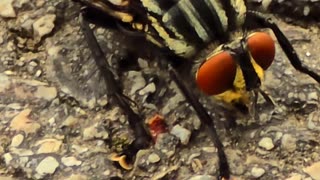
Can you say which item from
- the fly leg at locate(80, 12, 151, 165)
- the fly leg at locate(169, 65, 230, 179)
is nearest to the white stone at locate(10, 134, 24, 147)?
the fly leg at locate(80, 12, 151, 165)

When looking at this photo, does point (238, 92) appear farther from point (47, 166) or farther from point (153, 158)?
point (47, 166)

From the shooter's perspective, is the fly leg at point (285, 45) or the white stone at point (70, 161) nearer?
the white stone at point (70, 161)

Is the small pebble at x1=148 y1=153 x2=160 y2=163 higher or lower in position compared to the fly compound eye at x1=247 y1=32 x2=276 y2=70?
lower

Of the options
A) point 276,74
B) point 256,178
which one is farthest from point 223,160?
point 276,74

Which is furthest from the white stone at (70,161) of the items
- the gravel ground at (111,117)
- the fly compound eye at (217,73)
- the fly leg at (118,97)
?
the fly compound eye at (217,73)

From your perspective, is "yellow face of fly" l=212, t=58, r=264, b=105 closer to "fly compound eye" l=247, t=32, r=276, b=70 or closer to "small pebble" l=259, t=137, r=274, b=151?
"fly compound eye" l=247, t=32, r=276, b=70

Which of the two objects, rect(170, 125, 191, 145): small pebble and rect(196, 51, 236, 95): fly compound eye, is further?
rect(170, 125, 191, 145): small pebble

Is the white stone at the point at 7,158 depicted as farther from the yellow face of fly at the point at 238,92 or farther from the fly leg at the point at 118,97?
the yellow face of fly at the point at 238,92

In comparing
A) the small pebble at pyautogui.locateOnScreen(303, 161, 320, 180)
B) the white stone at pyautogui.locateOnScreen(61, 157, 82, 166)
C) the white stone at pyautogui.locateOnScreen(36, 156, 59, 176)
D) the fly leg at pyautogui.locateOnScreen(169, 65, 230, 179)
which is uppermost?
the white stone at pyautogui.locateOnScreen(36, 156, 59, 176)

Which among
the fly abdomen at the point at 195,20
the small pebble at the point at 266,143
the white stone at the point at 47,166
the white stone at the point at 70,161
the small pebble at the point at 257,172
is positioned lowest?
the small pebble at the point at 257,172
